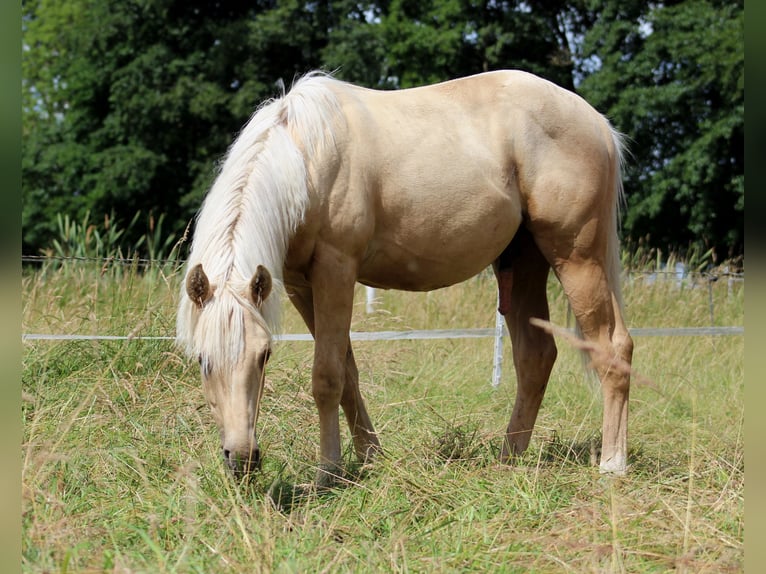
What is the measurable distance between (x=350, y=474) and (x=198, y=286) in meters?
1.28

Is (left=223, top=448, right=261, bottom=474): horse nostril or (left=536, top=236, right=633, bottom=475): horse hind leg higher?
(left=536, top=236, right=633, bottom=475): horse hind leg

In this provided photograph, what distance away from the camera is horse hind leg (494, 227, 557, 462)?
4.54 m

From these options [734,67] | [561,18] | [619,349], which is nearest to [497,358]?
[619,349]

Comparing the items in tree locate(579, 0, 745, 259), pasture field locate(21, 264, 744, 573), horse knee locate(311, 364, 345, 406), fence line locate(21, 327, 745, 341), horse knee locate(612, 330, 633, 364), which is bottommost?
pasture field locate(21, 264, 744, 573)

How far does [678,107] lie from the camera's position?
18203 mm

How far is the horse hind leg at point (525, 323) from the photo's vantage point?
454 centimetres

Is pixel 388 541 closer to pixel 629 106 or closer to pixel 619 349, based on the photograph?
pixel 619 349

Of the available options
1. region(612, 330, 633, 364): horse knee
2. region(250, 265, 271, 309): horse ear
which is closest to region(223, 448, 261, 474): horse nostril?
region(250, 265, 271, 309): horse ear

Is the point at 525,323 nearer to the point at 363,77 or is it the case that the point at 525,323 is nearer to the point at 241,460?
the point at 241,460

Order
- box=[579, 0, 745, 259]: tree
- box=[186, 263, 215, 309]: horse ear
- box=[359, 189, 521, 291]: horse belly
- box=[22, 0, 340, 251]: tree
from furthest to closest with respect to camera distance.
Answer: box=[22, 0, 340, 251]: tree, box=[579, 0, 745, 259]: tree, box=[359, 189, 521, 291]: horse belly, box=[186, 263, 215, 309]: horse ear

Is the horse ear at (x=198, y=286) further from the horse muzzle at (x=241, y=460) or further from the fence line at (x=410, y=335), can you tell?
the horse muzzle at (x=241, y=460)

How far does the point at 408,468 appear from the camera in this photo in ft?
11.8

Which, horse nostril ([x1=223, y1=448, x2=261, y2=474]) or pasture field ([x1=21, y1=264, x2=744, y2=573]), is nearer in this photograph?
pasture field ([x1=21, y1=264, x2=744, y2=573])

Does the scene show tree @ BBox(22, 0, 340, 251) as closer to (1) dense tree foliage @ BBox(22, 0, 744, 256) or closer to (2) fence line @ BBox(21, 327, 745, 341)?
(1) dense tree foliage @ BBox(22, 0, 744, 256)
